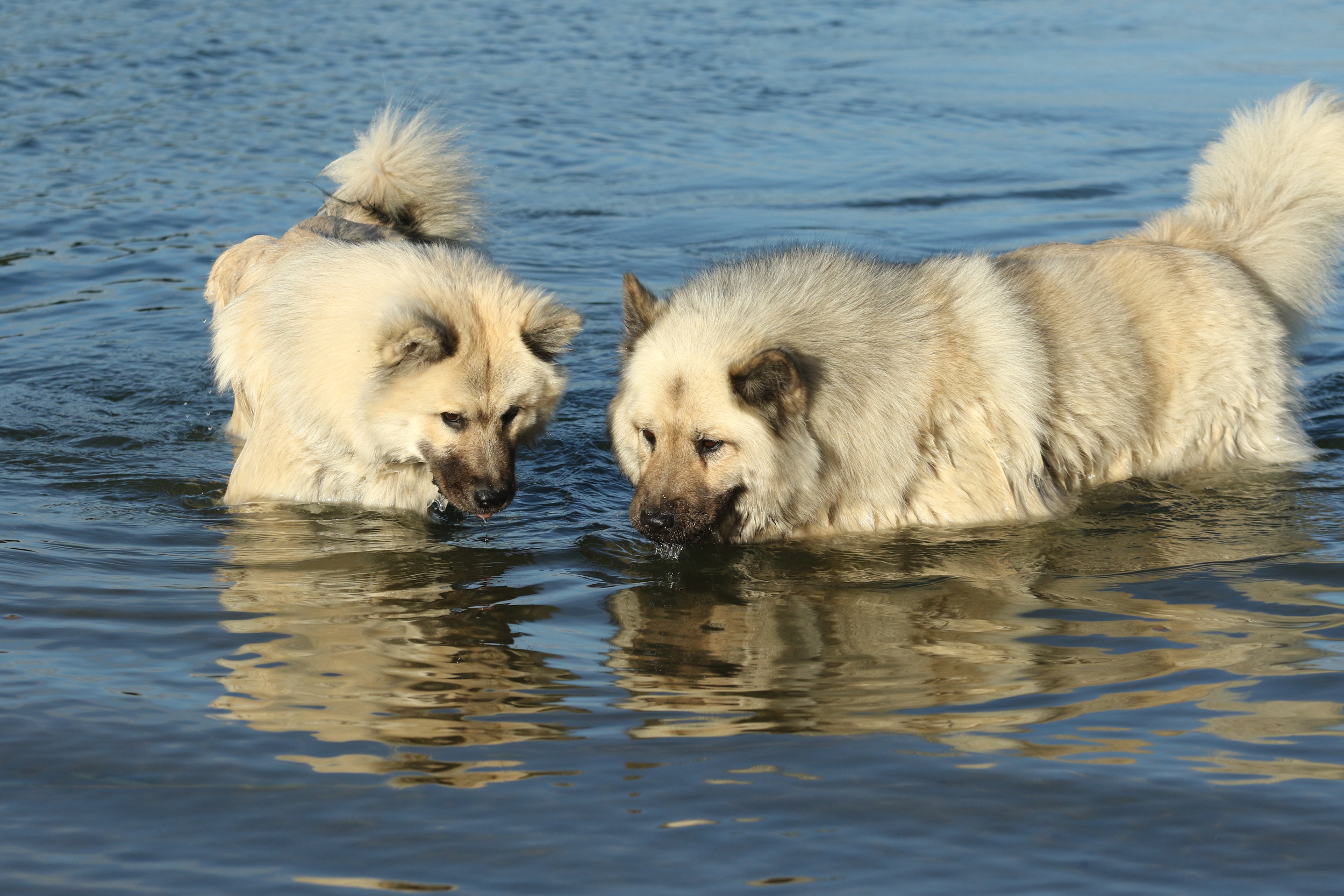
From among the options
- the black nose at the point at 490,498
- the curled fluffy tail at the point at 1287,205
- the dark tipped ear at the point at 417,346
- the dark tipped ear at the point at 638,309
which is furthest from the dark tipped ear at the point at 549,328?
the curled fluffy tail at the point at 1287,205

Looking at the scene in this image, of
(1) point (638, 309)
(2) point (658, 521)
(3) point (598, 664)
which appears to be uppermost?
(1) point (638, 309)

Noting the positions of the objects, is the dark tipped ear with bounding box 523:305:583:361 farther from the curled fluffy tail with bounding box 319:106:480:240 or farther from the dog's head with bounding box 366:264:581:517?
the curled fluffy tail with bounding box 319:106:480:240

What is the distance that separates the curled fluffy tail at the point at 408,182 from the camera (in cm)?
769

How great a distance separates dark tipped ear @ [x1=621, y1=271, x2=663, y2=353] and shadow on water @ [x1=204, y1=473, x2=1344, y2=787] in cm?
102

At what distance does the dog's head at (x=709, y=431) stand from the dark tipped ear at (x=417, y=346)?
2.73 ft

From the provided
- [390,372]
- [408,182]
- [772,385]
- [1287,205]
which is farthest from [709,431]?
[1287,205]

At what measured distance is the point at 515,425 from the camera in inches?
241

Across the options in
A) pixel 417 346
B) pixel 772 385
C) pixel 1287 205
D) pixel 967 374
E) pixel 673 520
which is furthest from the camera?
pixel 1287 205

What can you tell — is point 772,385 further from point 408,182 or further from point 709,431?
point 408,182

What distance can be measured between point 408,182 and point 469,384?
92.8 inches

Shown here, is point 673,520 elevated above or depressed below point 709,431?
below

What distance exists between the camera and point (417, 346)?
571cm

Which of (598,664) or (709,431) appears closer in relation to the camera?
(598,664)

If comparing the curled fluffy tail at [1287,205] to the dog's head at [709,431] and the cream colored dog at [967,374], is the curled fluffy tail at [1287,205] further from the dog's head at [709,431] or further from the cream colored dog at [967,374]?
the dog's head at [709,431]
